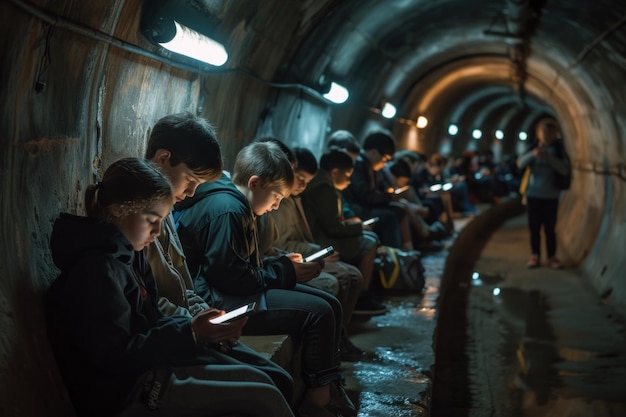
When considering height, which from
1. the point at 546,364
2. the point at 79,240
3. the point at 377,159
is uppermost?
the point at 377,159

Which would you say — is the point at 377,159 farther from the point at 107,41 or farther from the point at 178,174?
the point at 178,174

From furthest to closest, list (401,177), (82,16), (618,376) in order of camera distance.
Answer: (401,177)
(618,376)
(82,16)

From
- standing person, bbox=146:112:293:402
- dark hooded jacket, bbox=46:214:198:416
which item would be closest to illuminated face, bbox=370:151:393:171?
standing person, bbox=146:112:293:402

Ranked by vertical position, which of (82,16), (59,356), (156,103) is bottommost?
(59,356)

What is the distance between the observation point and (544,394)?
6.48 meters

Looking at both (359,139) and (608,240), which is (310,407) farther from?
(359,139)

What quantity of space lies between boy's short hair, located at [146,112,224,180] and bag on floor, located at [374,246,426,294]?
4.49 metres

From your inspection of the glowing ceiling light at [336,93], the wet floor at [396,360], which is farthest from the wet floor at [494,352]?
the glowing ceiling light at [336,93]

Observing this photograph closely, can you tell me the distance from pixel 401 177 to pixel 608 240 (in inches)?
111

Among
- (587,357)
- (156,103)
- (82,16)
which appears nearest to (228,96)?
(156,103)

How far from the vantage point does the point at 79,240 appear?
10.4ft

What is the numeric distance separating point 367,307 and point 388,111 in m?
7.63

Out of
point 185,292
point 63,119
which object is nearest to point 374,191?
point 185,292

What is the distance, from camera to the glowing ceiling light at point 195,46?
5.11 metres
